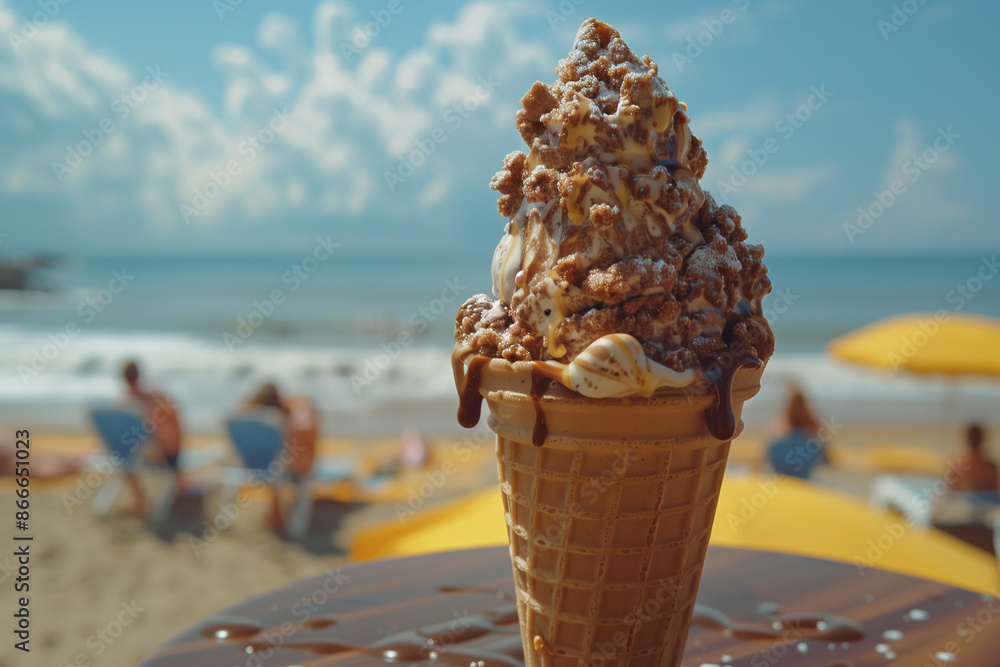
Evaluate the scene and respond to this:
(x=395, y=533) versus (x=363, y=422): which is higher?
(x=363, y=422)

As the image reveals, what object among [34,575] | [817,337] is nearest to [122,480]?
[34,575]

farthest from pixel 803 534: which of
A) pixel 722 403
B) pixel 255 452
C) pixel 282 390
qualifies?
pixel 282 390

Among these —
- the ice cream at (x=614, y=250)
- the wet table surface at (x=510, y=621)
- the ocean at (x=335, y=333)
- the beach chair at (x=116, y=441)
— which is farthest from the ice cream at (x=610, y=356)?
the ocean at (x=335, y=333)

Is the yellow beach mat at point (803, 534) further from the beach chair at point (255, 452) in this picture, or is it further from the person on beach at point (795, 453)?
the beach chair at point (255, 452)

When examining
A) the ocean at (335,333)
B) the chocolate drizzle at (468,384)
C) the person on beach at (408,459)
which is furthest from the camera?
the ocean at (335,333)

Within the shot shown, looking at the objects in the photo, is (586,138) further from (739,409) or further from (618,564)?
(618,564)

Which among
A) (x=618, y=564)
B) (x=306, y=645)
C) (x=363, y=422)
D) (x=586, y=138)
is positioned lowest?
(x=306, y=645)
